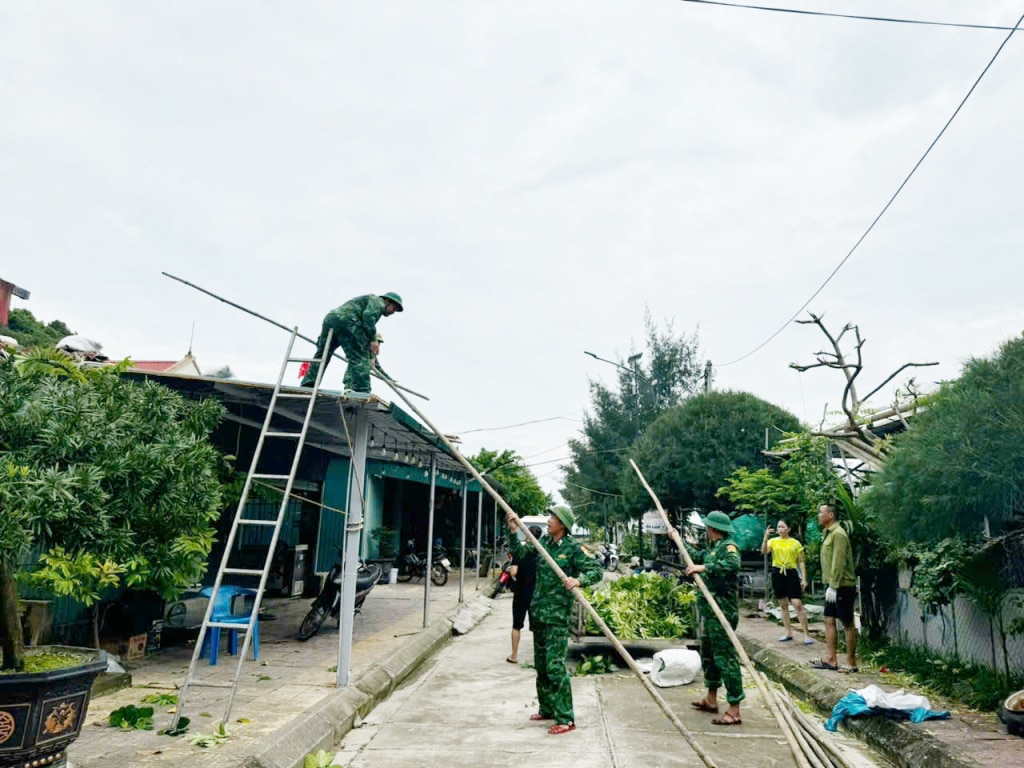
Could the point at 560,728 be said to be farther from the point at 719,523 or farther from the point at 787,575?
the point at 787,575

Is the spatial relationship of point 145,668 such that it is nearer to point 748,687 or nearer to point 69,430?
point 69,430

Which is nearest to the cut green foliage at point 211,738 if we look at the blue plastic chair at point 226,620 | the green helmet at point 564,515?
the blue plastic chair at point 226,620

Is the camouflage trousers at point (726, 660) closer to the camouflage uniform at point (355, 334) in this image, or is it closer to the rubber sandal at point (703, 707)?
the rubber sandal at point (703, 707)

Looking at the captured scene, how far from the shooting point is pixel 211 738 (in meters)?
4.96

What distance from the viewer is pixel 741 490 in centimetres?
1505

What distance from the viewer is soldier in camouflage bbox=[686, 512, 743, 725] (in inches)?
242

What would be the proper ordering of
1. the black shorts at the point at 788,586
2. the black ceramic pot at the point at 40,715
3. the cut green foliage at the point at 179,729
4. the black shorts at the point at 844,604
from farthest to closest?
the black shorts at the point at 788,586
the black shorts at the point at 844,604
the cut green foliage at the point at 179,729
the black ceramic pot at the point at 40,715

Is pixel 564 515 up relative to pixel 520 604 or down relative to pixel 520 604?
up

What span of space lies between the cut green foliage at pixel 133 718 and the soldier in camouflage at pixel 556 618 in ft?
9.69

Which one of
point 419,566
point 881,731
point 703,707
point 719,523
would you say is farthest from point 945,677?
point 419,566

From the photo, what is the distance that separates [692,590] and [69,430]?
7.38m

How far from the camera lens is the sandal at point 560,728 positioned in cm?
580

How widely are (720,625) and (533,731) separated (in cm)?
176

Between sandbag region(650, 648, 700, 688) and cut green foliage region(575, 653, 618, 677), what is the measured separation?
2.48 ft
